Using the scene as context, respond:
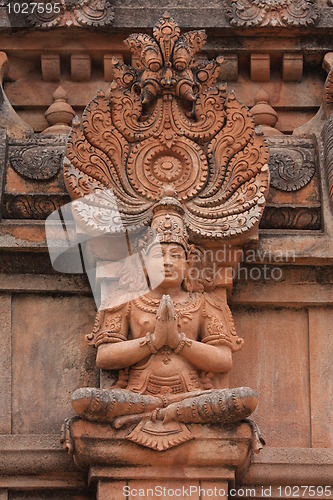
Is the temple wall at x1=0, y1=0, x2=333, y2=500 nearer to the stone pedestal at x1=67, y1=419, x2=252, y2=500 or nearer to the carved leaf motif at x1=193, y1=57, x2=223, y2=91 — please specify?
the stone pedestal at x1=67, y1=419, x2=252, y2=500

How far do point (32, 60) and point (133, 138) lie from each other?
154cm

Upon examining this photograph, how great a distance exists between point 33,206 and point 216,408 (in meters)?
2.10

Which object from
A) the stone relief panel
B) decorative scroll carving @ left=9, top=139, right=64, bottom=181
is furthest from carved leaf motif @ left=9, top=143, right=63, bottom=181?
the stone relief panel

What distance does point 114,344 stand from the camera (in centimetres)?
1239

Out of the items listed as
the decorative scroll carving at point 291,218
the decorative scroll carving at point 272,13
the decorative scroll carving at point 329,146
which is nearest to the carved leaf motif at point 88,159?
the decorative scroll carving at point 291,218

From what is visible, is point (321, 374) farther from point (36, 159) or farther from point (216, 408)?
point (36, 159)

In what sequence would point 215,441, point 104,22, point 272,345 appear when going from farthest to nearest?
point 104,22
point 272,345
point 215,441

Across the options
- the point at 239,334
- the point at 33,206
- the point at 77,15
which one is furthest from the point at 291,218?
the point at 77,15

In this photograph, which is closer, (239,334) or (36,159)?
(239,334)

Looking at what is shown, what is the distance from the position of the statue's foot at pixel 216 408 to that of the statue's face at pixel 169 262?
2.90 ft

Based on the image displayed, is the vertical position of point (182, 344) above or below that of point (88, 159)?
below

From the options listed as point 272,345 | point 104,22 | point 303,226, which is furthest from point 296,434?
point 104,22

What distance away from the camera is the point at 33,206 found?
13102 mm

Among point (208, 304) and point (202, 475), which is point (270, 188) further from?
point (202, 475)
